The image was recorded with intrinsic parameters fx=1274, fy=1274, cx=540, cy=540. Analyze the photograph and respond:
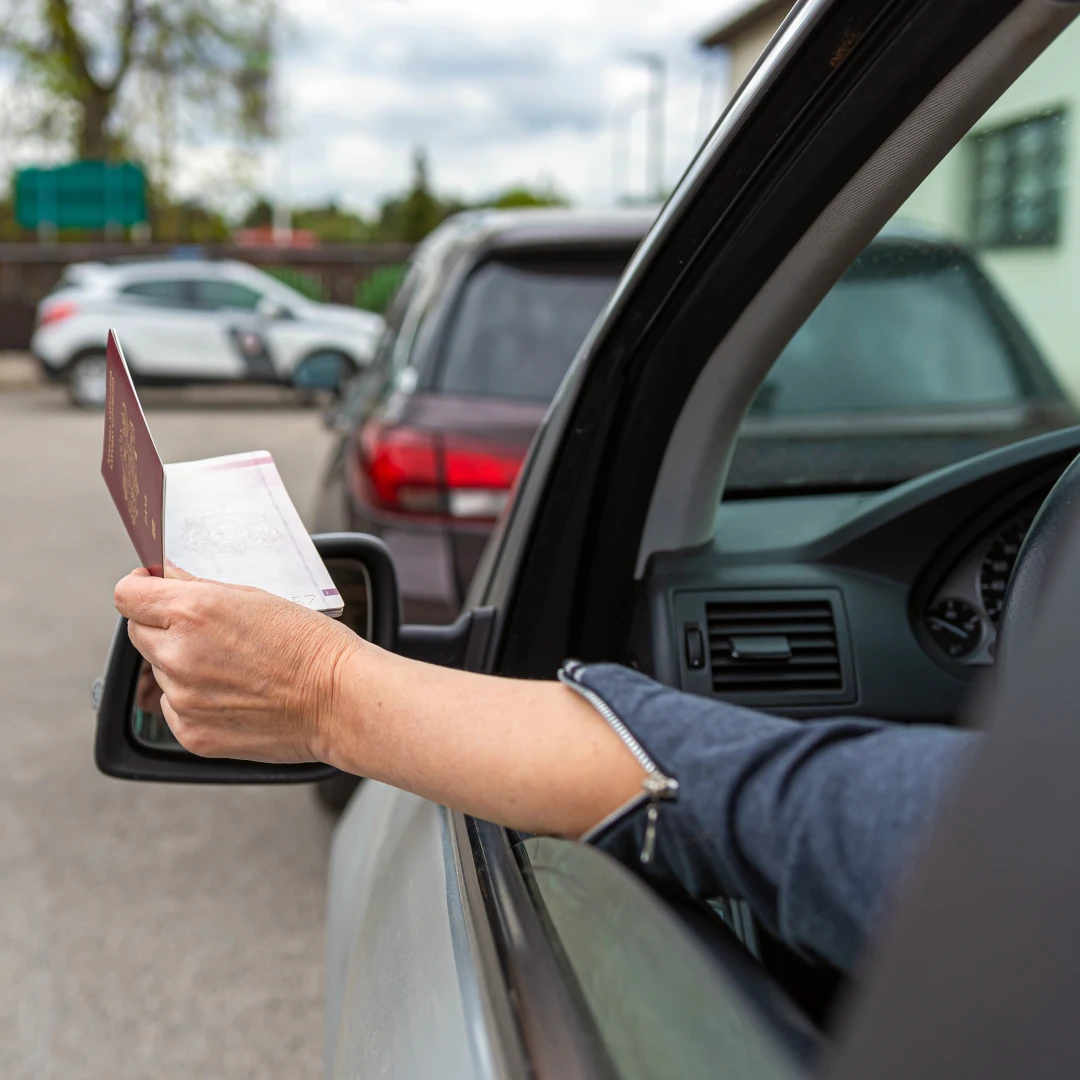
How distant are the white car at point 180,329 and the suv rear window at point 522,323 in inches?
432

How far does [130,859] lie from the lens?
3574 millimetres

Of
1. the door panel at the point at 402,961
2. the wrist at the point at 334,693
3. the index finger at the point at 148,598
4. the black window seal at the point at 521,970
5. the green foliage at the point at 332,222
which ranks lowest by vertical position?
the door panel at the point at 402,961

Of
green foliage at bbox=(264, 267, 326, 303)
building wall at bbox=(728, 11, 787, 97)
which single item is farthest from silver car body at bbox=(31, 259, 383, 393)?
green foliage at bbox=(264, 267, 326, 303)

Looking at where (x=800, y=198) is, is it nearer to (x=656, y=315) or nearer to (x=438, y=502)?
(x=656, y=315)

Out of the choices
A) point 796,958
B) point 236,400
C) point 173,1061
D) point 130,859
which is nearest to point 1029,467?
point 796,958

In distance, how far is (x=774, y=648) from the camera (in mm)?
1557

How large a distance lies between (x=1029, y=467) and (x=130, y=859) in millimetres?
2839

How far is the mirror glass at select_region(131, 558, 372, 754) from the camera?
4.49 ft

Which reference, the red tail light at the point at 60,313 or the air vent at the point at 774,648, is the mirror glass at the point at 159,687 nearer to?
the air vent at the point at 774,648

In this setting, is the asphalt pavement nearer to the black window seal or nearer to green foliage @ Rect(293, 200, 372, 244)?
the black window seal

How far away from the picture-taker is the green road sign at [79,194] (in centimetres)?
2508

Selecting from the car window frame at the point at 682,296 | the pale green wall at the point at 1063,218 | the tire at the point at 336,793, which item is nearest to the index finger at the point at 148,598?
the car window frame at the point at 682,296

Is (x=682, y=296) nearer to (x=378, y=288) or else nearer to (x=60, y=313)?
(x=60, y=313)

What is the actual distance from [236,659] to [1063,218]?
3.58 ft
